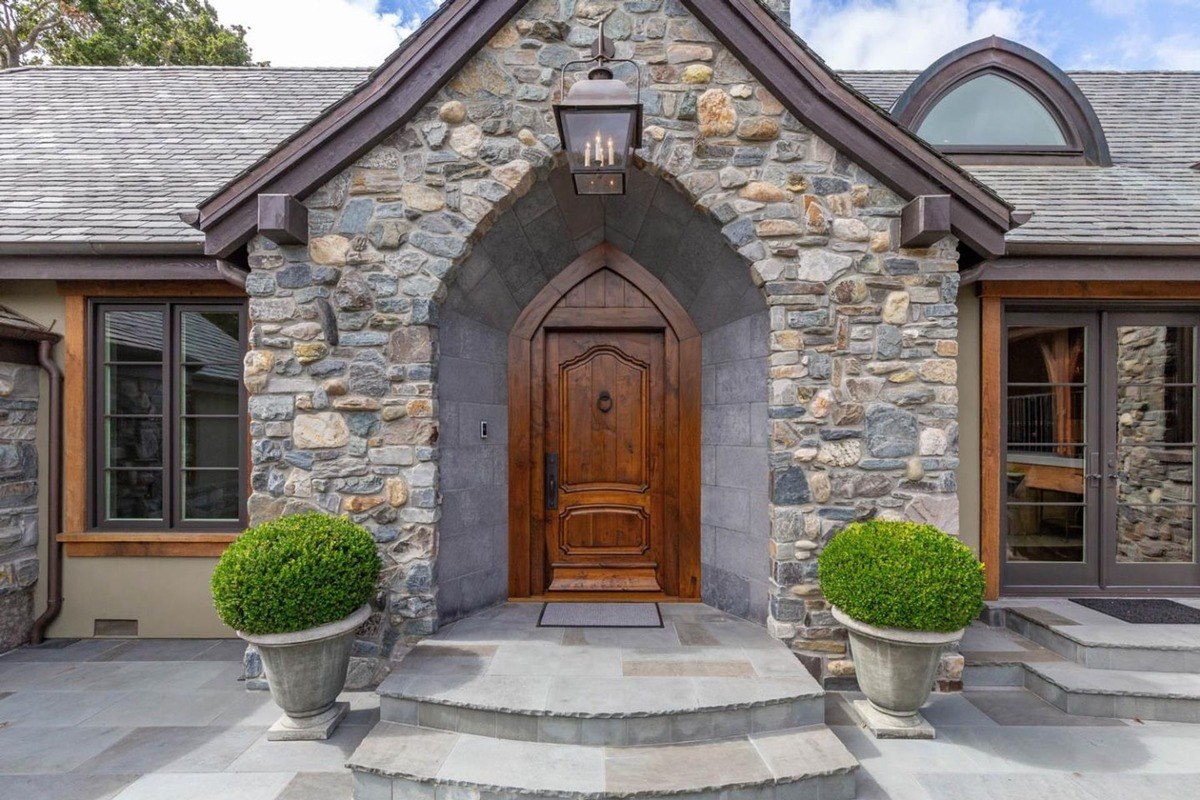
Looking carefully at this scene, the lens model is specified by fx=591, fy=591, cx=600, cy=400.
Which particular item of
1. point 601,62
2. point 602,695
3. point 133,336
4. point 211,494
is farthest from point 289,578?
point 601,62

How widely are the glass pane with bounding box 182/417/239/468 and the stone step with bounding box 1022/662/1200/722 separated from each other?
6.06 m

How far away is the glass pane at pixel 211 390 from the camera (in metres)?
4.84

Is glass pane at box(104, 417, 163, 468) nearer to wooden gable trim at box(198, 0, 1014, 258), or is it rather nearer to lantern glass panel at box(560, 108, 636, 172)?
wooden gable trim at box(198, 0, 1014, 258)

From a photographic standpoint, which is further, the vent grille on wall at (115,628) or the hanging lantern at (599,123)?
the vent grille on wall at (115,628)

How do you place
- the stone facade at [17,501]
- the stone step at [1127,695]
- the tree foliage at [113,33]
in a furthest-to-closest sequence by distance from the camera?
1. the tree foliage at [113,33]
2. the stone facade at [17,501]
3. the stone step at [1127,695]

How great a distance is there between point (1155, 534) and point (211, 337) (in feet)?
26.0

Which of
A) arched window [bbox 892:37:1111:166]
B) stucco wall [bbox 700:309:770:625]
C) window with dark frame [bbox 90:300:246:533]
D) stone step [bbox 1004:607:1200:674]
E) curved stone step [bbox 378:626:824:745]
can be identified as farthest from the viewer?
arched window [bbox 892:37:1111:166]

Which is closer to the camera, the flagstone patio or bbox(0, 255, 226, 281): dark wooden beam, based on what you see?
the flagstone patio

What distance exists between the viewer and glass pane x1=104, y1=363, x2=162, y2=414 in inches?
190

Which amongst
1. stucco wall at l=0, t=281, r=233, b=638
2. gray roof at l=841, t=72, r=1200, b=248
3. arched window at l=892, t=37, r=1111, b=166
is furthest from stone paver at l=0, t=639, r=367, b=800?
arched window at l=892, t=37, r=1111, b=166

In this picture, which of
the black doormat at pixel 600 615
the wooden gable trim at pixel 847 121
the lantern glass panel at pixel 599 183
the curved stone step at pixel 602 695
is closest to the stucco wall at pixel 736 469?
the black doormat at pixel 600 615

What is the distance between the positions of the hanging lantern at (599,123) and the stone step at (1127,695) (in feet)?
13.4

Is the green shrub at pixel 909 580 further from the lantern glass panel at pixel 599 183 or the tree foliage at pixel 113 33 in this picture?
the tree foliage at pixel 113 33

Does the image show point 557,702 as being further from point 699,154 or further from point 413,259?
point 699,154
